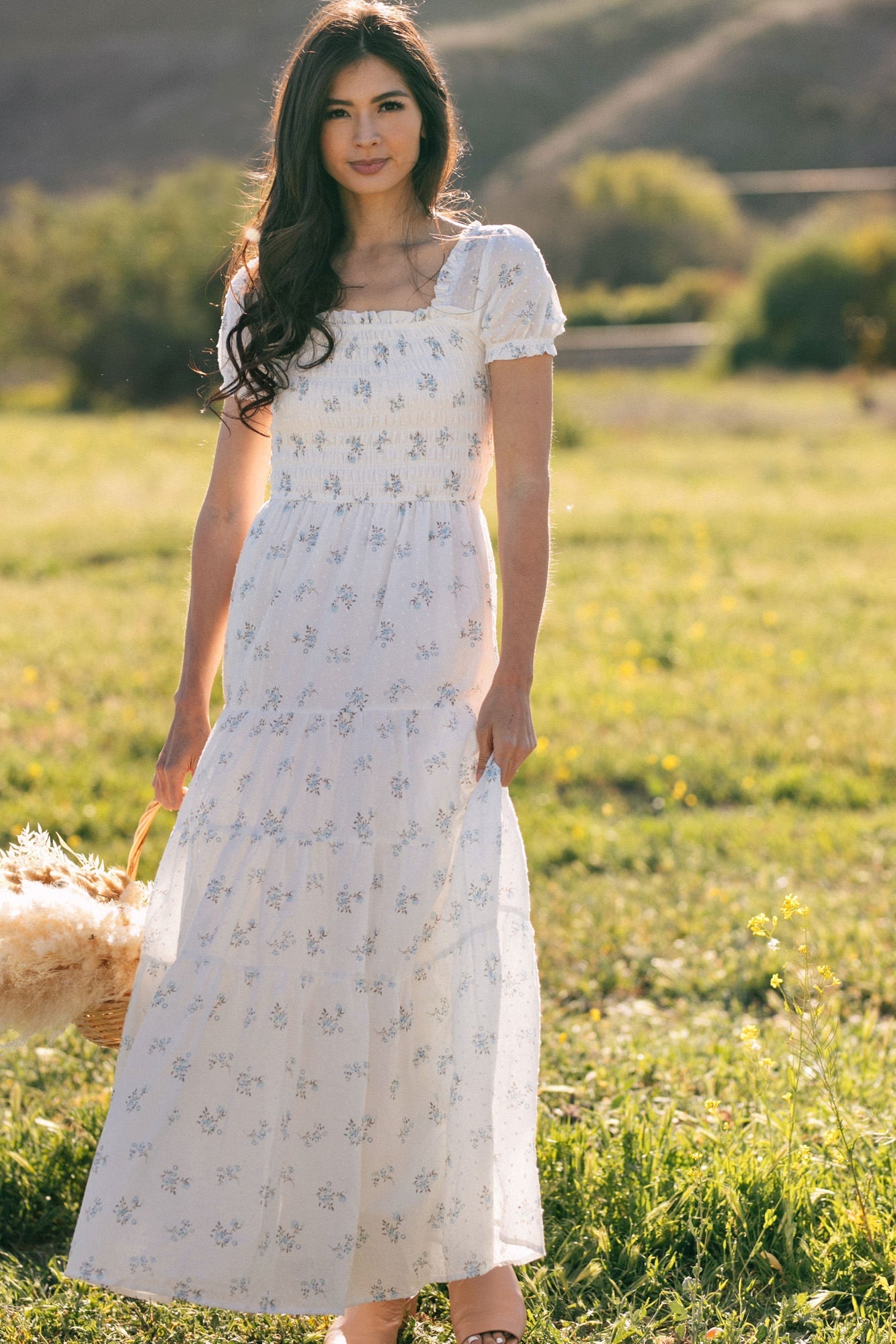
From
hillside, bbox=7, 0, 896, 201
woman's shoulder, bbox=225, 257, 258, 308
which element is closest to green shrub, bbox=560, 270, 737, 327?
hillside, bbox=7, 0, 896, 201

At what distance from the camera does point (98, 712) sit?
5.96 meters

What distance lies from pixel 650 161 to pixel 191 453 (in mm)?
45513

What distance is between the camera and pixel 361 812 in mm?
2105

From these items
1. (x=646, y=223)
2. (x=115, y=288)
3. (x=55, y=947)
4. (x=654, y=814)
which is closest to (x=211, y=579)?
(x=55, y=947)

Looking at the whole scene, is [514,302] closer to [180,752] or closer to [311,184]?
[311,184]

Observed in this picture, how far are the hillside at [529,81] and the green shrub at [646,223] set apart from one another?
12422mm

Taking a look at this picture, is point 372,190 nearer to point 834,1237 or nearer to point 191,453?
point 834,1237

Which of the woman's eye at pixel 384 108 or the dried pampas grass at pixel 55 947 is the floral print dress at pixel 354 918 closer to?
the dried pampas grass at pixel 55 947

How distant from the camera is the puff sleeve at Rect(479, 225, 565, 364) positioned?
214 centimetres

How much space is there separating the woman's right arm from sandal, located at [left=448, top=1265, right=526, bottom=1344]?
0.95 metres

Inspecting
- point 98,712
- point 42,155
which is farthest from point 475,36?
point 98,712

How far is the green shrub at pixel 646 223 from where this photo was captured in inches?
2045

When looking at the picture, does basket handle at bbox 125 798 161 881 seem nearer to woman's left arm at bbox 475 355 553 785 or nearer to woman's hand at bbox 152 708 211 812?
woman's hand at bbox 152 708 211 812

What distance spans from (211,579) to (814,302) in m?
33.2
